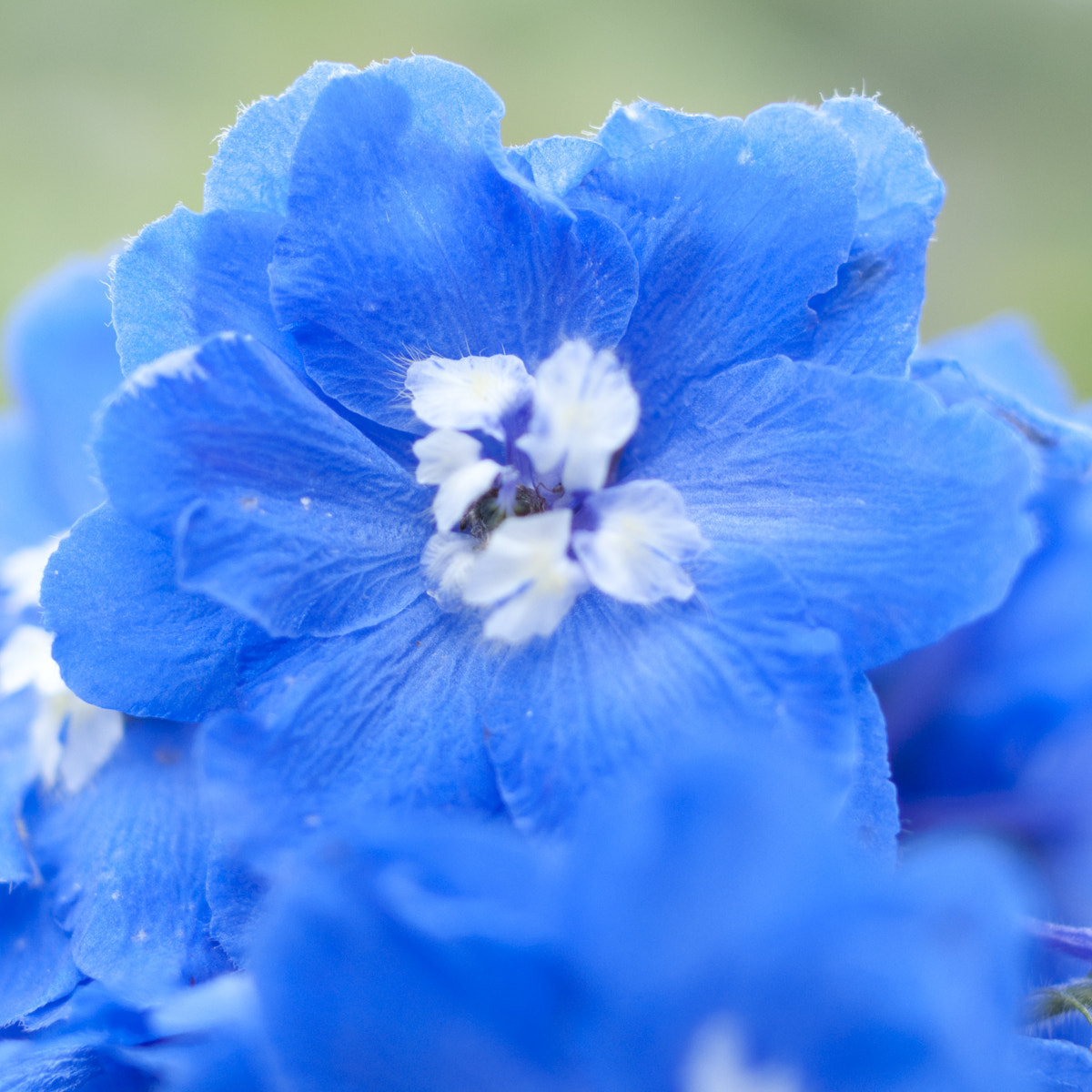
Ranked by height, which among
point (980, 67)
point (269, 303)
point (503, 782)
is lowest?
point (980, 67)

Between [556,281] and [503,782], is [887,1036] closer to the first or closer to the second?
[503,782]

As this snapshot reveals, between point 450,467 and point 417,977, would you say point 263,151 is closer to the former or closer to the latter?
point 450,467

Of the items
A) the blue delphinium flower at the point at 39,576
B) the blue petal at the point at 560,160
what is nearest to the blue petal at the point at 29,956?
the blue delphinium flower at the point at 39,576

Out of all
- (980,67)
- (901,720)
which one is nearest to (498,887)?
(901,720)

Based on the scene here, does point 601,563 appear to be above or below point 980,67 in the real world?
above

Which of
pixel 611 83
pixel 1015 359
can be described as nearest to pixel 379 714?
pixel 1015 359

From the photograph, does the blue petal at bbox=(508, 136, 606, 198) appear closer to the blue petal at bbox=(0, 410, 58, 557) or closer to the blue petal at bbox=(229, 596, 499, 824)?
the blue petal at bbox=(229, 596, 499, 824)

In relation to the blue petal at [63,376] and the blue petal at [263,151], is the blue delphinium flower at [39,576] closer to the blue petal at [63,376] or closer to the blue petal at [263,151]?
the blue petal at [63,376]
